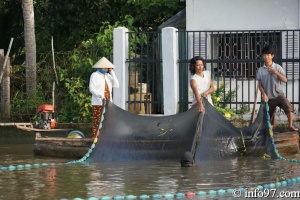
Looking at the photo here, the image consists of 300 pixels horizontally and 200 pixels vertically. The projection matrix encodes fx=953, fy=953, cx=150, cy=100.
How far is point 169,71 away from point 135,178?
6270 millimetres

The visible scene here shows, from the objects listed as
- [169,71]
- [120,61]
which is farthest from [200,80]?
[120,61]

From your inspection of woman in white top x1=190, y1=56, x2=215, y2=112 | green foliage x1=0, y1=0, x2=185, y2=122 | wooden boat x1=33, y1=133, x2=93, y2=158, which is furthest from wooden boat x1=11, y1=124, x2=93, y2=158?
green foliage x1=0, y1=0, x2=185, y2=122

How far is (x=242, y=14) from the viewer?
851 inches

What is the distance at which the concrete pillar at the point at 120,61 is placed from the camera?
20.8 meters

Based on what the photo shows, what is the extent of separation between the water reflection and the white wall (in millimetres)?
5463

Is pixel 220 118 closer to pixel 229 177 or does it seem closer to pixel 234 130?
pixel 234 130

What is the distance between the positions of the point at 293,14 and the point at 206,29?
2005 mm

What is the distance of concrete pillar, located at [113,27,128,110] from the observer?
68.3 feet

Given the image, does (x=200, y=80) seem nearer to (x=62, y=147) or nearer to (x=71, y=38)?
(x=62, y=147)

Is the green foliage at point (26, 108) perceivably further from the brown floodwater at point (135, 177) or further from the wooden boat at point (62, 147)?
the brown floodwater at point (135, 177)

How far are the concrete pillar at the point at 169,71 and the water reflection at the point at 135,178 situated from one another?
3944 mm

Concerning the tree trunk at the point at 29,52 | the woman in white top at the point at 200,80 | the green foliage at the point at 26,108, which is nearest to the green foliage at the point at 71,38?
the green foliage at the point at 26,108

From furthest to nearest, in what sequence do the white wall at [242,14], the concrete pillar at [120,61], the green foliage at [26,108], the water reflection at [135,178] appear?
1. the green foliage at [26,108]
2. the white wall at [242,14]
3. the concrete pillar at [120,61]
4. the water reflection at [135,178]

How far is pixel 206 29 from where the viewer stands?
21.8 meters
